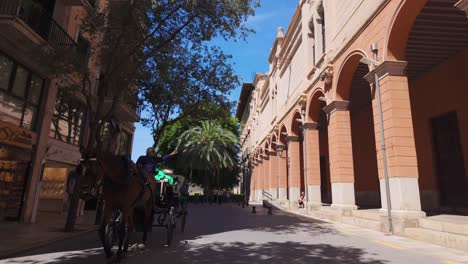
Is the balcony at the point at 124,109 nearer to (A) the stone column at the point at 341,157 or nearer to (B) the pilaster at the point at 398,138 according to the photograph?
(A) the stone column at the point at 341,157

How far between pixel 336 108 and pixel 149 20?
979cm

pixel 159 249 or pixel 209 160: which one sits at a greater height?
pixel 209 160

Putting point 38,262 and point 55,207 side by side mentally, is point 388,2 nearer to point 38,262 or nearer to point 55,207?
point 38,262

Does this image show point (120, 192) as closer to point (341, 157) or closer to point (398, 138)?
point (398, 138)

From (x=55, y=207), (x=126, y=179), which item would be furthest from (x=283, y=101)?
(x=126, y=179)

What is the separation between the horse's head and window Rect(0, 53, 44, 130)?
8029mm

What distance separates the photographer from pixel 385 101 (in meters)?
10.8

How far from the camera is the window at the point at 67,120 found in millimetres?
14016

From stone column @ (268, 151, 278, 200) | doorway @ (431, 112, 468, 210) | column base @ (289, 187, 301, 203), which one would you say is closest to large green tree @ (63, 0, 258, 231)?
doorway @ (431, 112, 468, 210)

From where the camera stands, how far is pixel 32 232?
9609 mm

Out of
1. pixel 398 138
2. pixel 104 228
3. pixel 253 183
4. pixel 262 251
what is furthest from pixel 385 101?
pixel 253 183

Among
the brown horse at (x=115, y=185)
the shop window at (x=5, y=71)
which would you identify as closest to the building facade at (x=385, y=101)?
the brown horse at (x=115, y=185)

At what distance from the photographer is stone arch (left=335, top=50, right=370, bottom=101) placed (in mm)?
13746

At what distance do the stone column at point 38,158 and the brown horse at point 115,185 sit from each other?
873 centimetres
